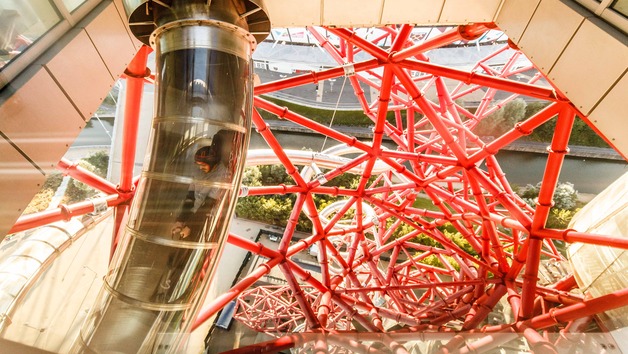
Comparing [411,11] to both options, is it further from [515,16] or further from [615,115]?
[615,115]

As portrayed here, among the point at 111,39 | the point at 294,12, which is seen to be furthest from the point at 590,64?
the point at 111,39

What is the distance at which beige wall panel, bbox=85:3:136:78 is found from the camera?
11.8ft

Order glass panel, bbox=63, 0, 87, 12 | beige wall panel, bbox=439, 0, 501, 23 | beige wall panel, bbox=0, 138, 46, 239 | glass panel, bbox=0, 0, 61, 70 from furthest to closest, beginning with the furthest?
beige wall panel, bbox=439, 0, 501, 23 → glass panel, bbox=63, 0, 87, 12 → glass panel, bbox=0, 0, 61, 70 → beige wall panel, bbox=0, 138, 46, 239

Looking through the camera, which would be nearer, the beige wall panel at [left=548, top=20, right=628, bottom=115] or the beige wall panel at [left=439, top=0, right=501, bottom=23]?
the beige wall panel at [left=548, top=20, right=628, bottom=115]

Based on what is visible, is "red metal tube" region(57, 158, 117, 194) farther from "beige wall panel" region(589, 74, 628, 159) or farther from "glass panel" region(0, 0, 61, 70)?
"beige wall panel" region(589, 74, 628, 159)

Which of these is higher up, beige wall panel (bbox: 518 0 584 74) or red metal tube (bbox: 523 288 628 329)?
beige wall panel (bbox: 518 0 584 74)

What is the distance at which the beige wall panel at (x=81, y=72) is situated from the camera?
3.14 metres

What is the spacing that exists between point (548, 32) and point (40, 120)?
17.6 feet

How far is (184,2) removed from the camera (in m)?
3.62

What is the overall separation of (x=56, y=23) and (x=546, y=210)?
7.51 metres

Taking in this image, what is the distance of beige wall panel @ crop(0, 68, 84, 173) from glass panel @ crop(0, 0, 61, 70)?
0.95ft

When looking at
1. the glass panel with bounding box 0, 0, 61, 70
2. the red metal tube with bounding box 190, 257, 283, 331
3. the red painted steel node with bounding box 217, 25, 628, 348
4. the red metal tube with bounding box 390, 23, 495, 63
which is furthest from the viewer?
the red metal tube with bounding box 190, 257, 283, 331

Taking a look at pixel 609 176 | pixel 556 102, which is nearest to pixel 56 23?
pixel 556 102

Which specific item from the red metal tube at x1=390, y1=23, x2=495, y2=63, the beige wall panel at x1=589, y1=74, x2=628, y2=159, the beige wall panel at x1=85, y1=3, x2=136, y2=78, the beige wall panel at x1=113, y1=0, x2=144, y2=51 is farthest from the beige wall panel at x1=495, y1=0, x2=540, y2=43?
the beige wall panel at x1=85, y1=3, x2=136, y2=78
